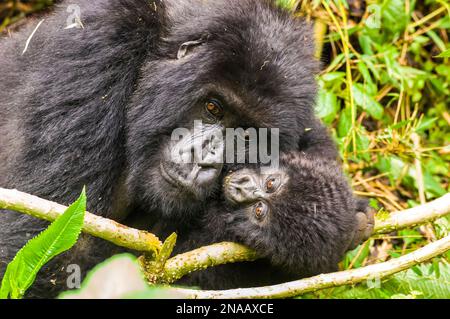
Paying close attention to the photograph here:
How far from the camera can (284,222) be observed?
10.6 ft

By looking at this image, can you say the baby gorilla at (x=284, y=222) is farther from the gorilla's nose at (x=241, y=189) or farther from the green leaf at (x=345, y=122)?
the green leaf at (x=345, y=122)

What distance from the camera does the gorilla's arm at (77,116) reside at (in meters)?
3.18

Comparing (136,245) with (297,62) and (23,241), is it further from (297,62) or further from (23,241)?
(297,62)

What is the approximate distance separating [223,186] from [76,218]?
5.04 ft

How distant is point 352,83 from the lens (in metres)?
4.91

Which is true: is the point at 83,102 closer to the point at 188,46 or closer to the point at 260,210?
the point at 188,46

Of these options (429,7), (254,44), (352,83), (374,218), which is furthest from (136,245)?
(429,7)

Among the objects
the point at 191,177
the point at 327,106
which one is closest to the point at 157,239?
the point at 191,177

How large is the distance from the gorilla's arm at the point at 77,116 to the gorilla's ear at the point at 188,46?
16cm

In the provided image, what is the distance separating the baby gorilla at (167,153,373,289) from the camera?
10.6 feet

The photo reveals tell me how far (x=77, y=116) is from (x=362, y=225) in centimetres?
158

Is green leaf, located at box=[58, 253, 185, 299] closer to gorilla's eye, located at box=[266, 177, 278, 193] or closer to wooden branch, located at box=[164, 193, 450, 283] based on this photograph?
wooden branch, located at box=[164, 193, 450, 283]

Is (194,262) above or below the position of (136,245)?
below
